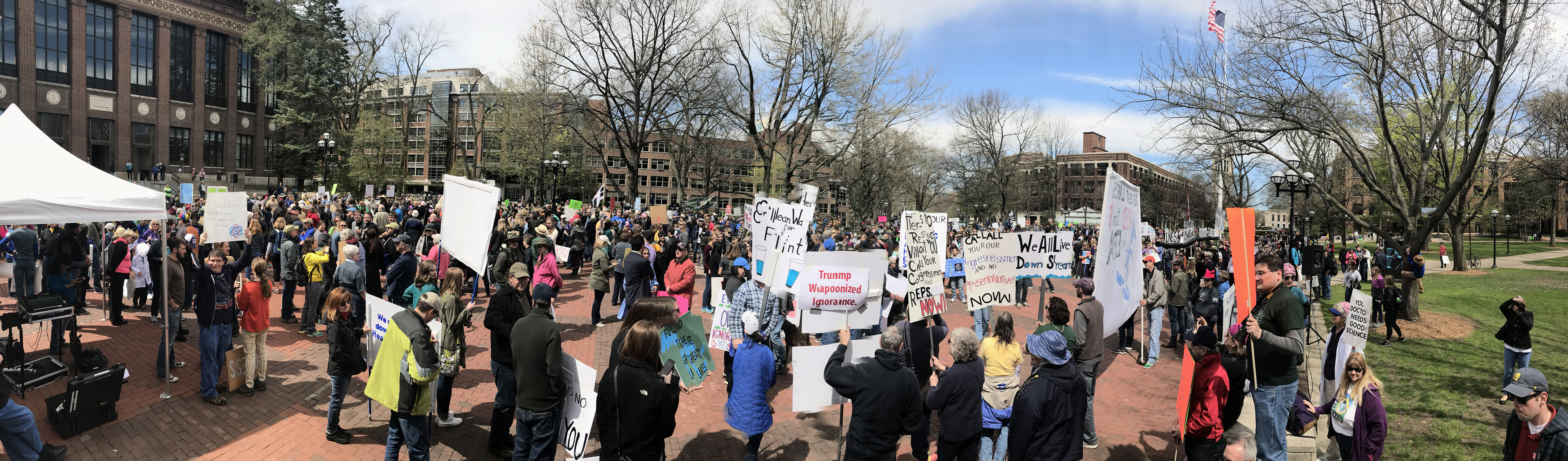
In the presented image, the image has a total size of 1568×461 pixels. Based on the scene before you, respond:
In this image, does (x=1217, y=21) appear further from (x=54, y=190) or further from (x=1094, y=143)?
(x=1094, y=143)

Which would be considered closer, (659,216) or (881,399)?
(881,399)

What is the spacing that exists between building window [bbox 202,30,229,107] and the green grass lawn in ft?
215

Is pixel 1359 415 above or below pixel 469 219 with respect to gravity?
below

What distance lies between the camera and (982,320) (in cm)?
1096

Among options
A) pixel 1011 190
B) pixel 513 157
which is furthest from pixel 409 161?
pixel 1011 190

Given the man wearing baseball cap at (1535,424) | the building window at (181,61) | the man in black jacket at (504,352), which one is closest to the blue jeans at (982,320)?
the man wearing baseball cap at (1535,424)

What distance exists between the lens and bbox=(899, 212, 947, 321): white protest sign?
7266 mm

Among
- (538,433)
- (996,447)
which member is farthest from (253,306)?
(996,447)

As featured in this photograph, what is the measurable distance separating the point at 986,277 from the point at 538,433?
6678 millimetres

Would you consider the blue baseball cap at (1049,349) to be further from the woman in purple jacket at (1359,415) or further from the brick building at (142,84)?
the brick building at (142,84)

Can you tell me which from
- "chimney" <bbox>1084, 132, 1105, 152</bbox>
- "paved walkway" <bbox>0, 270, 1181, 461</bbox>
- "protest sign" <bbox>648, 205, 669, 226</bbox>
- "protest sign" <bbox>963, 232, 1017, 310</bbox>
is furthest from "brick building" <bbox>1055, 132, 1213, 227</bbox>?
"paved walkway" <bbox>0, 270, 1181, 461</bbox>

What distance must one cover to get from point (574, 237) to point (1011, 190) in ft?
192

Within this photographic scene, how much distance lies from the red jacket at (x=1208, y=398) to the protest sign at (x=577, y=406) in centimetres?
476

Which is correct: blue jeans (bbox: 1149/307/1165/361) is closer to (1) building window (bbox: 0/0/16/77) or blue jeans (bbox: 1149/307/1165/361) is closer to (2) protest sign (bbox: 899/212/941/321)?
(2) protest sign (bbox: 899/212/941/321)
